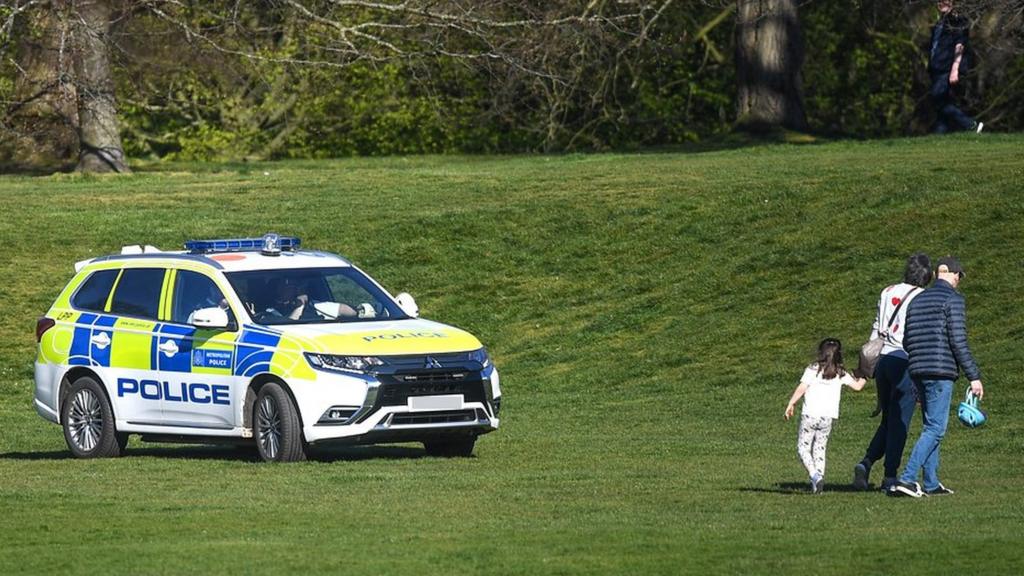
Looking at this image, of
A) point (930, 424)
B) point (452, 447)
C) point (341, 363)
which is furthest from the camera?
point (452, 447)

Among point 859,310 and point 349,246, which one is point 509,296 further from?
point 859,310

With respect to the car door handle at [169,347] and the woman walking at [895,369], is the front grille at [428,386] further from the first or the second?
the woman walking at [895,369]

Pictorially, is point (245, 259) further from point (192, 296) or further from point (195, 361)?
point (195, 361)

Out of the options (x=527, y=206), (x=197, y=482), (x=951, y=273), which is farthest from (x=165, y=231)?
(x=951, y=273)

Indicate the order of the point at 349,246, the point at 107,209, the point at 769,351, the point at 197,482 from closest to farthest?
1. the point at 197,482
2. the point at 769,351
3. the point at 349,246
4. the point at 107,209

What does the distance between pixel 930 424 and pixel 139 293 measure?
6652mm

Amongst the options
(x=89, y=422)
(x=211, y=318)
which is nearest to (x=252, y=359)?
(x=211, y=318)

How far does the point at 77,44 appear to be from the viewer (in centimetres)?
3262

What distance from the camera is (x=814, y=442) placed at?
14.1m

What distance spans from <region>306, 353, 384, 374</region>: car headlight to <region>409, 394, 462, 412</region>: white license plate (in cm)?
39

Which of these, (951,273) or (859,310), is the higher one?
(951,273)

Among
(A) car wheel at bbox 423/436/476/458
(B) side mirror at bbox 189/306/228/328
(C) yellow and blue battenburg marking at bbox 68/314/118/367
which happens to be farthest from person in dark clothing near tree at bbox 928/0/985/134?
(B) side mirror at bbox 189/306/228/328

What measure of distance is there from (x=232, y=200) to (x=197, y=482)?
19.4 metres

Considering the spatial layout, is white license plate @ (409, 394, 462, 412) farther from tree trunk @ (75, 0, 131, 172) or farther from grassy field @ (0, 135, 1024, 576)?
tree trunk @ (75, 0, 131, 172)
